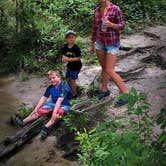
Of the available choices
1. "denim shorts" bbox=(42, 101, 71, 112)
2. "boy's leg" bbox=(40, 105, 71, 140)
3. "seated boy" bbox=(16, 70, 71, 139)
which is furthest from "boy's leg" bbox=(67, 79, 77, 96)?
"boy's leg" bbox=(40, 105, 71, 140)

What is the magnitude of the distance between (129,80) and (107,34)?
1969mm

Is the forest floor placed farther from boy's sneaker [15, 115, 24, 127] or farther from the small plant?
boy's sneaker [15, 115, 24, 127]

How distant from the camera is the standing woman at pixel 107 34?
6770mm

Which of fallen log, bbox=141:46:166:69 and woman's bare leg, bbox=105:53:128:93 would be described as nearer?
woman's bare leg, bbox=105:53:128:93

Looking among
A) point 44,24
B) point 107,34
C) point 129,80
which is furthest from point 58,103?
point 44,24

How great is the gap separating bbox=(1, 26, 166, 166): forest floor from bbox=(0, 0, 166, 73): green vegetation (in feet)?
1.63

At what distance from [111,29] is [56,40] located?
4212 mm

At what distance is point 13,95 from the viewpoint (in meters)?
9.66

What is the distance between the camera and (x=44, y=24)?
38.6 feet

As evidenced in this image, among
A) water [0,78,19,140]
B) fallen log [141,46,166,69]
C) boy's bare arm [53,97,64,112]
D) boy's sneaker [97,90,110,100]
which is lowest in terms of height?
water [0,78,19,140]

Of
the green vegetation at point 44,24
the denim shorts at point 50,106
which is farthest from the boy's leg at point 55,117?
the green vegetation at point 44,24

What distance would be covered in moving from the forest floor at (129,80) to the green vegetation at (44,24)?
497 millimetres

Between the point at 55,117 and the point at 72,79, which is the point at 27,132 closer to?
the point at 55,117

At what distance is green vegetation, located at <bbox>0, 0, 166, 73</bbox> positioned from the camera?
10930 mm
